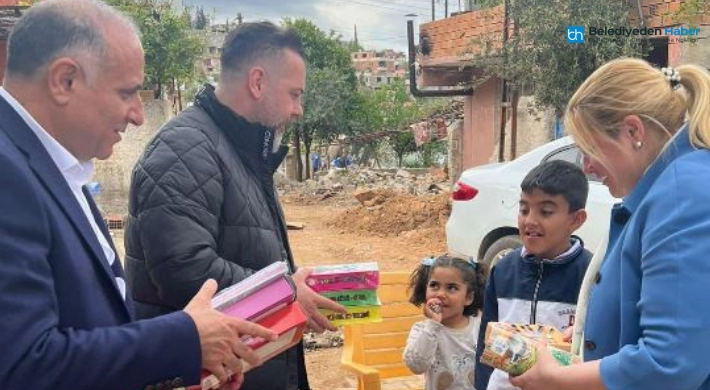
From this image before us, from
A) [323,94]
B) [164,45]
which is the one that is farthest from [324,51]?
[164,45]

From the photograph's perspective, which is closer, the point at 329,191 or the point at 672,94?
the point at 672,94

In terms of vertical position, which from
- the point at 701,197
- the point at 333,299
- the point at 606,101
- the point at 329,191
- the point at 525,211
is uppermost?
the point at 606,101

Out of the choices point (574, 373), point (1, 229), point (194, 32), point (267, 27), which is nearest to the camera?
point (1, 229)

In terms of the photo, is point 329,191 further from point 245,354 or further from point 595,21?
point 245,354

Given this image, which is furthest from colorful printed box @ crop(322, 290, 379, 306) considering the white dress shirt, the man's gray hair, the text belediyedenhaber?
the text belediyedenhaber

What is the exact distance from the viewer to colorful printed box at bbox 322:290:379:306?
86.7 inches

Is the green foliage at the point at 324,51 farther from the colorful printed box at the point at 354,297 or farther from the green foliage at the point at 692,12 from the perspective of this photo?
the colorful printed box at the point at 354,297

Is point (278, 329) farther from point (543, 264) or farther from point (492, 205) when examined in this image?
point (492, 205)

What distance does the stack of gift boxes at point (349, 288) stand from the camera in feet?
7.14

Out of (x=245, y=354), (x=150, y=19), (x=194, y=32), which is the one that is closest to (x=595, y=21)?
(x=245, y=354)

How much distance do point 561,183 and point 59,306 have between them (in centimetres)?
183

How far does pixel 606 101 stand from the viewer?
5.06ft

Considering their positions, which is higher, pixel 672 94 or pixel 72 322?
pixel 672 94

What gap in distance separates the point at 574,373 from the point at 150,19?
16480 millimetres
